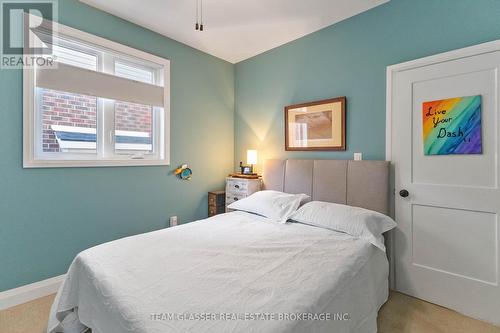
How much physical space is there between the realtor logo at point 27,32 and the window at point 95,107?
77mm

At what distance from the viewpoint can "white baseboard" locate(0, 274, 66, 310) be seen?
1.94 m

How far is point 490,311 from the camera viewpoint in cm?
177

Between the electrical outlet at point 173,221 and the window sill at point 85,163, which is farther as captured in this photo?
the electrical outlet at point 173,221

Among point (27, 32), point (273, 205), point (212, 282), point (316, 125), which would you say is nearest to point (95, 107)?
point (27, 32)

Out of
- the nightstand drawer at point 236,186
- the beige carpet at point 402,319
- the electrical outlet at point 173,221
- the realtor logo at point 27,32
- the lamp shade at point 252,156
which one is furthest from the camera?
the lamp shade at point 252,156

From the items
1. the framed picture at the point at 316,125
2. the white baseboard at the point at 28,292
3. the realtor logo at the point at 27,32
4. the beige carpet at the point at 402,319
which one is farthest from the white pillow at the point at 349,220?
the realtor logo at the point at 27,32

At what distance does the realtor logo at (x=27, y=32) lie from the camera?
1974mm

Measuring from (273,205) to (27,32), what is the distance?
8.83 feet

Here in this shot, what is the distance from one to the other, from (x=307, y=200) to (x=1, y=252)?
2.79 meters

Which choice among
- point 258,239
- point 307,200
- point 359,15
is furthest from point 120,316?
point 359,15

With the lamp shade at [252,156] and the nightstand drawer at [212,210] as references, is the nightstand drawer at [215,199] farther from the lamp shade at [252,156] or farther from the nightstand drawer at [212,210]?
the lamp shade at [252,156]

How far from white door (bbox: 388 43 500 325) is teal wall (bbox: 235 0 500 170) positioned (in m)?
0.15

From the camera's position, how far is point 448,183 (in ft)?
6.42

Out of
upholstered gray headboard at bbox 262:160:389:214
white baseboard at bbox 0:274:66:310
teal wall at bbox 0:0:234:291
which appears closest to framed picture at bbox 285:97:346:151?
upholstered gray headboard at bbox 262:160:389:214
